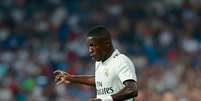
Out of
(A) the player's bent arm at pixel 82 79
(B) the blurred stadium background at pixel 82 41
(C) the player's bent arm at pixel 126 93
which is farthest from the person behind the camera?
(B) the blurred stadium background at pixel 82 41

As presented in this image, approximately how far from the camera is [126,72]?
6363 mm

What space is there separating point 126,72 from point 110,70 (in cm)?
29

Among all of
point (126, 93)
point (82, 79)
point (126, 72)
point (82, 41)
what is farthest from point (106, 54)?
point (82, 41)

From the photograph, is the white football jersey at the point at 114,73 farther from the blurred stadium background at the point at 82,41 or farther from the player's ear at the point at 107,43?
the blurred stadium background at the point at 82,41

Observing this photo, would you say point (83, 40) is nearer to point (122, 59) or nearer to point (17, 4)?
point (17, 4)

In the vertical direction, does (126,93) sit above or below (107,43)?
below

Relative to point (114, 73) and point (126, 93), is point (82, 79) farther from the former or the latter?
point (126, 93)

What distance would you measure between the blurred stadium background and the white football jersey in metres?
6.11

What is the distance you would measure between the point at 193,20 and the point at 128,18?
1.57 meters

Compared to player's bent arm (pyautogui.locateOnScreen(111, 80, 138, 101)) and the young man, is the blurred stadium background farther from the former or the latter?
player's bent arm (pyautogui.locateOnScreen(111, 80, 138, 101))

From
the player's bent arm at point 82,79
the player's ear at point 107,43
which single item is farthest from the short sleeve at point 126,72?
the player's bent arm at point 82,79

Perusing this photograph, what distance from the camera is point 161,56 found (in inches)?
621

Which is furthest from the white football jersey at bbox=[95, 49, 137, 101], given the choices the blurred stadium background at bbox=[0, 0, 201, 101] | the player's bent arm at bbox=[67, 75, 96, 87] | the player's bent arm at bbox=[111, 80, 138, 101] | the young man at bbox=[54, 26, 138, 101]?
the blurred stadium background at bbox=[0, 0, 201, 101]

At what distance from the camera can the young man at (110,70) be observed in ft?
20.5
